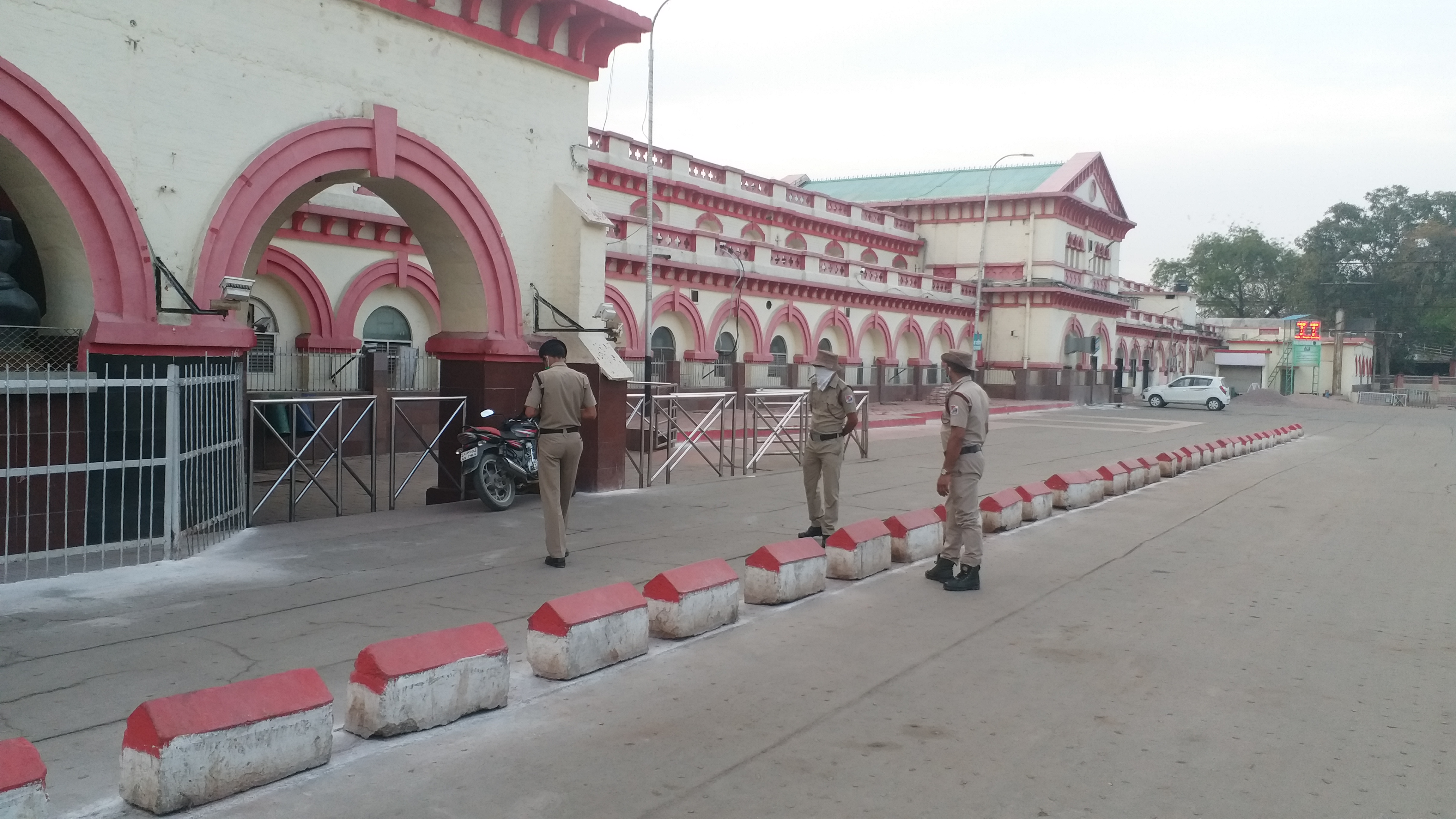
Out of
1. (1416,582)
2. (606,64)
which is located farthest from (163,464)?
(1416,582)

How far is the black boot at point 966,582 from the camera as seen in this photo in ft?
25.8

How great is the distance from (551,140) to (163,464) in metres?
6.17

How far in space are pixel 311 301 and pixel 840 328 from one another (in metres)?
20.5

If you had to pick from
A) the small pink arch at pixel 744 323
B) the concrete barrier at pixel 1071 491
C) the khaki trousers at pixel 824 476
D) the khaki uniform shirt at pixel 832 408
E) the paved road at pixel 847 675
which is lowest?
the paved road at pixel 847 675

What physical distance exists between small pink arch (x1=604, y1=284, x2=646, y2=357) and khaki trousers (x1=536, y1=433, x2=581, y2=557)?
58.5ft

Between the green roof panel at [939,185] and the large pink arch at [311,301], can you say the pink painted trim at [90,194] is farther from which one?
the green roof panel at [939,185]

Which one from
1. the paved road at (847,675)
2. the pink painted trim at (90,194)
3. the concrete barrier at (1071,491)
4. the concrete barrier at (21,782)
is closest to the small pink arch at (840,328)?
the concrete barrier at (1071,491)

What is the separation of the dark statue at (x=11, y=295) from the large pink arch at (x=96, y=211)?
643 mm

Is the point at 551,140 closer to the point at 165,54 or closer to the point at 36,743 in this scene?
the point at 165,54

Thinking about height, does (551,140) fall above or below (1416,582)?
above

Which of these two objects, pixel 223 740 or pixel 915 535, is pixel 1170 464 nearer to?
pixel 915 535

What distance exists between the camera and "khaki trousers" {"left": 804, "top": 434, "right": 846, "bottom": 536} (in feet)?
31.2

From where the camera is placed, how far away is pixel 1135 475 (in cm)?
1506

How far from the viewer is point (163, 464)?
8578mm
